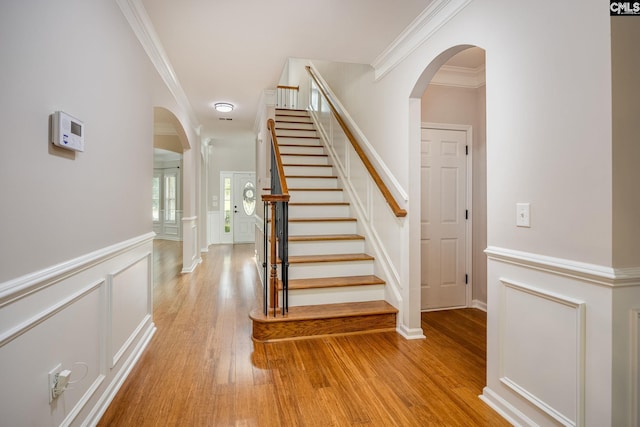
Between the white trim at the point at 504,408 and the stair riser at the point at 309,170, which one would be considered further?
the stair riser at the point at 309,170

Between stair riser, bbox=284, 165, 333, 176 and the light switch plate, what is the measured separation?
11.2ft

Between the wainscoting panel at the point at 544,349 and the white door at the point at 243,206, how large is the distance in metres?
8.57

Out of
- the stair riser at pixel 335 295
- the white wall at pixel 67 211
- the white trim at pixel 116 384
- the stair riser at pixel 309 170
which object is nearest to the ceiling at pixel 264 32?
the white wall at pixel 67 211

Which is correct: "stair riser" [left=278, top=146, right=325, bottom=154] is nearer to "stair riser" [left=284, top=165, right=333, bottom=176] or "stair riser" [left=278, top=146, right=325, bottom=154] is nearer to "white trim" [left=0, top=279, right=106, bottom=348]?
"stair riser" [left=284, top=165, right=333, bottom=176]

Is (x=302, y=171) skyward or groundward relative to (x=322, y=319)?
skyward

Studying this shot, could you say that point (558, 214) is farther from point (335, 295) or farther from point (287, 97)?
point (287, 97)

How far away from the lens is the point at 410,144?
2846 millimetres

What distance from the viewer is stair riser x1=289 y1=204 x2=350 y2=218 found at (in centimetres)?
422

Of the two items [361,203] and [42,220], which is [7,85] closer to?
[42,220]

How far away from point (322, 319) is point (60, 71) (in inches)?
91.7

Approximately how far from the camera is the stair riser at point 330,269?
10.9 ft

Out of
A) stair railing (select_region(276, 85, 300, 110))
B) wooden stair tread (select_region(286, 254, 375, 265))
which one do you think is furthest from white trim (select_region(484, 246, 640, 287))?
stair railing (select_region(276, 85, 300, 110))

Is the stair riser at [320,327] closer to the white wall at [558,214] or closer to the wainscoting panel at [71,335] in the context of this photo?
the wainscoting panel at [71,335]

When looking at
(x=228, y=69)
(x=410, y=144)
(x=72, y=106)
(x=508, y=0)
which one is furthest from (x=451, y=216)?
(x=72, y=106)
